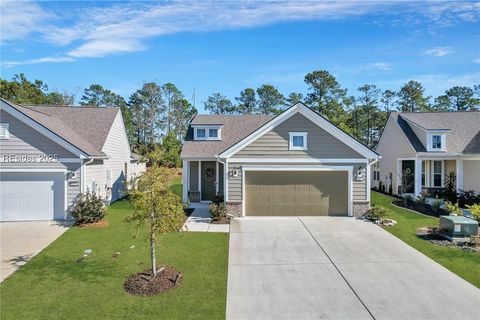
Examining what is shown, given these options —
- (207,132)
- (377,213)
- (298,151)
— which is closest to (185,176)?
(207,132)

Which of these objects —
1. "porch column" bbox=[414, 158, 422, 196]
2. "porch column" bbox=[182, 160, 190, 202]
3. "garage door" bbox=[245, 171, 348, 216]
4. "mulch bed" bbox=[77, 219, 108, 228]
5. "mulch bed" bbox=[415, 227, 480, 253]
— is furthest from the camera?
"porch column" bbox=[414, 158, 422, 196]

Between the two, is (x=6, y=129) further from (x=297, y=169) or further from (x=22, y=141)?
(x=297, y=169)

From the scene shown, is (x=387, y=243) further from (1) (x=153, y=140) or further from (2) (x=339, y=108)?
(1) (x=153, y=140)

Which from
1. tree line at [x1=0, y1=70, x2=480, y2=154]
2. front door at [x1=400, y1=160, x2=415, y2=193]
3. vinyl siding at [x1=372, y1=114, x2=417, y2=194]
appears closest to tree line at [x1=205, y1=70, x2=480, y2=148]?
tree line at [x1=0, y1=70, x2=480, y2=154]

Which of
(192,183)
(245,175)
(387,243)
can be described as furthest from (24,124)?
(387,243)

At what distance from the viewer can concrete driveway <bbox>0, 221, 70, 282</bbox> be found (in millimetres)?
8695

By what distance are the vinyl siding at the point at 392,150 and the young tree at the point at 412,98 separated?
2544 centimetres

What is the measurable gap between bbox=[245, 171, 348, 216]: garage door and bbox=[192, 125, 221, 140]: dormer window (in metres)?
5.60

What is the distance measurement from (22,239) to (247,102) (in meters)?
53.8

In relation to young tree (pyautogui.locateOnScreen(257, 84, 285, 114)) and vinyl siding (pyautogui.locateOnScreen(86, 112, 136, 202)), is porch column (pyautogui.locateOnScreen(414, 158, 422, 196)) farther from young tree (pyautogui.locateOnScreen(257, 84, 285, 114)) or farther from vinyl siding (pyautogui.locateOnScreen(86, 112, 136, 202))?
young tree (pyautogui.locateOnScreen(257, 84, 285, 114))

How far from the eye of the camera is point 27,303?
20.7 feet

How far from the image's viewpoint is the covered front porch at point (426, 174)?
64.3 ft

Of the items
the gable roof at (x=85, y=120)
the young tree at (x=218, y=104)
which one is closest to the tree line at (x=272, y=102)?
the young tree at (x=218, y=104)

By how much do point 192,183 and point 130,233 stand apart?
6.83m
